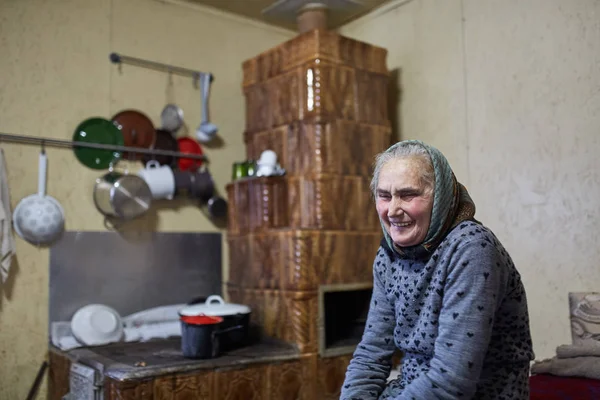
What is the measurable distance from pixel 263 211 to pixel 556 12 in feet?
5.32

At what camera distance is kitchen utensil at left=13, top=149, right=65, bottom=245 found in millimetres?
2543

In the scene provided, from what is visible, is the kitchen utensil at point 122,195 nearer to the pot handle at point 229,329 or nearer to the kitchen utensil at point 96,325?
the kitchen utensil at point 96,325

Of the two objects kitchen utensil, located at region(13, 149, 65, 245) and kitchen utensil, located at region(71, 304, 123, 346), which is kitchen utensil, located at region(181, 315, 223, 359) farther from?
kitchen utensil, located at region(13, 149, 65, 245)

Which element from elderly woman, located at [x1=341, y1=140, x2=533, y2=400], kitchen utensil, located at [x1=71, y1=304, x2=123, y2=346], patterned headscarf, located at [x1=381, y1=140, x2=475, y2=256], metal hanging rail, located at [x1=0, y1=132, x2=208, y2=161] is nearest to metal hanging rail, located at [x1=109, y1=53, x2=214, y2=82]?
metal hanging rail, located at [x1=0, y1=132, x2=208, y2=161]

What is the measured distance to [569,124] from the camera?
2.42m

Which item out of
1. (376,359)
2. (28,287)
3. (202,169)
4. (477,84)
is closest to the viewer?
(376,359)

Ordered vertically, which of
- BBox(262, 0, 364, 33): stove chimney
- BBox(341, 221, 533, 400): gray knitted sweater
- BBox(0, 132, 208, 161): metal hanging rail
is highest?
BBox(262, 0, 364, 33): stove chimney

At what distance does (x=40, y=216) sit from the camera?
256 centimetres

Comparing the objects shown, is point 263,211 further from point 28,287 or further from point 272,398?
point 28,287

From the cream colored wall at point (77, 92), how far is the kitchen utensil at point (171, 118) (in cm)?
A: 4

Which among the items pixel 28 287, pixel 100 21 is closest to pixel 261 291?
pixel 28 287

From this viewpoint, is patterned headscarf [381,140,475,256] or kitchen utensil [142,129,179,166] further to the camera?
kitchen utensil [142,129,179,166]

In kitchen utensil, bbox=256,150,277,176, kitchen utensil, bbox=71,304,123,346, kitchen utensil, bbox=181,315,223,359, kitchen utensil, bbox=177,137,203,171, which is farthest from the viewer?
kitchen utensil, bbox=177,137,203,171

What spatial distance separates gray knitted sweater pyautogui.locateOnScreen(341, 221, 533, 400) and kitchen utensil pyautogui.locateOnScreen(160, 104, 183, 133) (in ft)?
6.45
